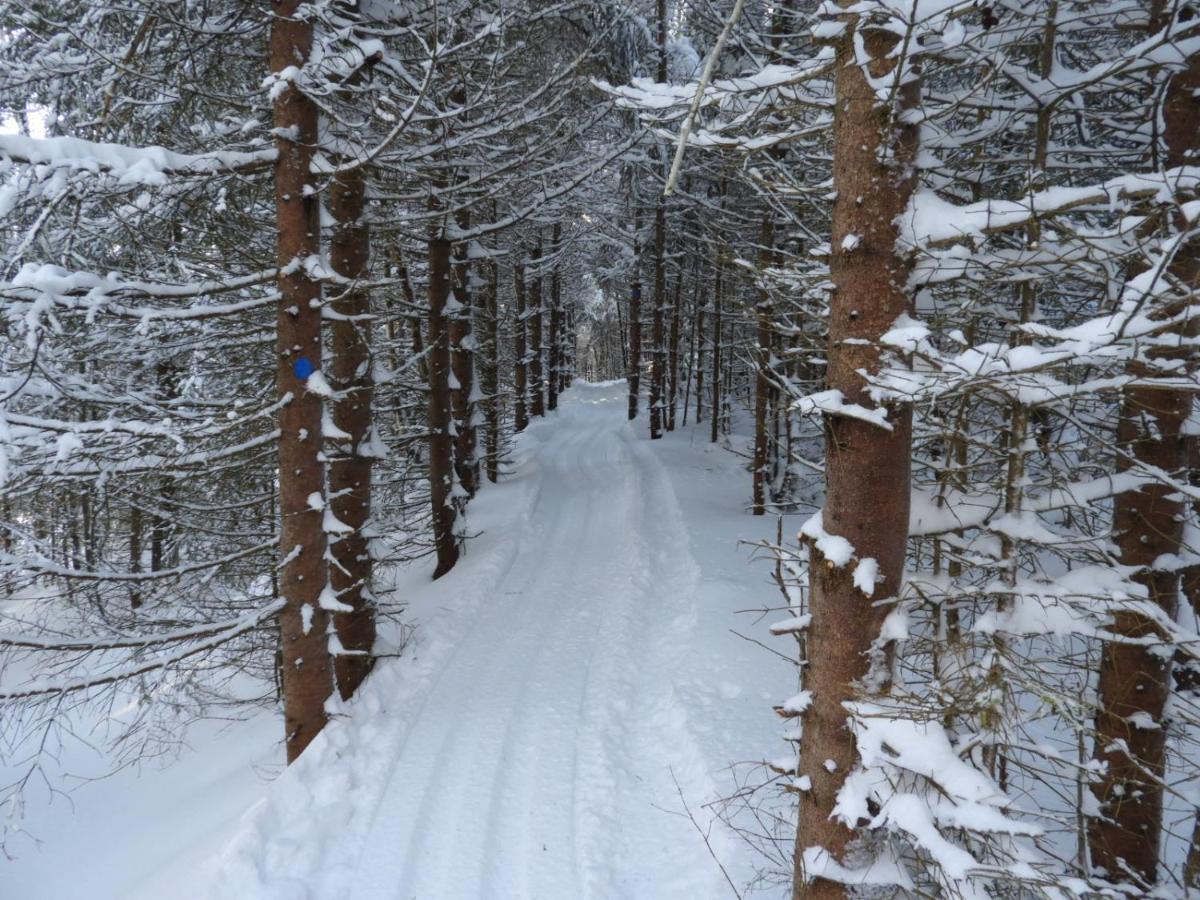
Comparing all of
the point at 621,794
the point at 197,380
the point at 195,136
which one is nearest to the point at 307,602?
the point at 621,794

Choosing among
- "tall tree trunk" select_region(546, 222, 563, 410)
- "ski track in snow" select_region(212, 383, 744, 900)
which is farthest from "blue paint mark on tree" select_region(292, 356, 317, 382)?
"tall tree trunk" select_region(546, 222, 563, 410)

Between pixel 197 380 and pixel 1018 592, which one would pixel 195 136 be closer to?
pixel 197 380

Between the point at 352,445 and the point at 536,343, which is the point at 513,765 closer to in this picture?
the point at 352,445

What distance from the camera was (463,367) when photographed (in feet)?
39.4

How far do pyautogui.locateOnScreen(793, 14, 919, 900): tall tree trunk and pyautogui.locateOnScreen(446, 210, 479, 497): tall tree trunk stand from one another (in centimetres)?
890

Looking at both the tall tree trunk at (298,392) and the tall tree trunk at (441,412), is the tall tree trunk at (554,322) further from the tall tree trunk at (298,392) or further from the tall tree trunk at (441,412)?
the tall tree trunk at (298,392)

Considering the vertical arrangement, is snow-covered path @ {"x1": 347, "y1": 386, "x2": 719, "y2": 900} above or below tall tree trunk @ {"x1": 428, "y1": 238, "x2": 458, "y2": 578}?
below

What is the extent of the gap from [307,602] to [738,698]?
168 inches

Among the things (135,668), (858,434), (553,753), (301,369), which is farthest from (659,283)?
(858,434)

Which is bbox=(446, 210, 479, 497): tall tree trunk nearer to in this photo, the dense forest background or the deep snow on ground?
the dense forest background

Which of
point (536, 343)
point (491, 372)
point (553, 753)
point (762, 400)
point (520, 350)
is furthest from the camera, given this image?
point (536, 343)

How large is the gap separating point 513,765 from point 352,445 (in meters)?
3.78

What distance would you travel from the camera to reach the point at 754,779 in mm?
5312

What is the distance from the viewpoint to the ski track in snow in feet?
15.0
